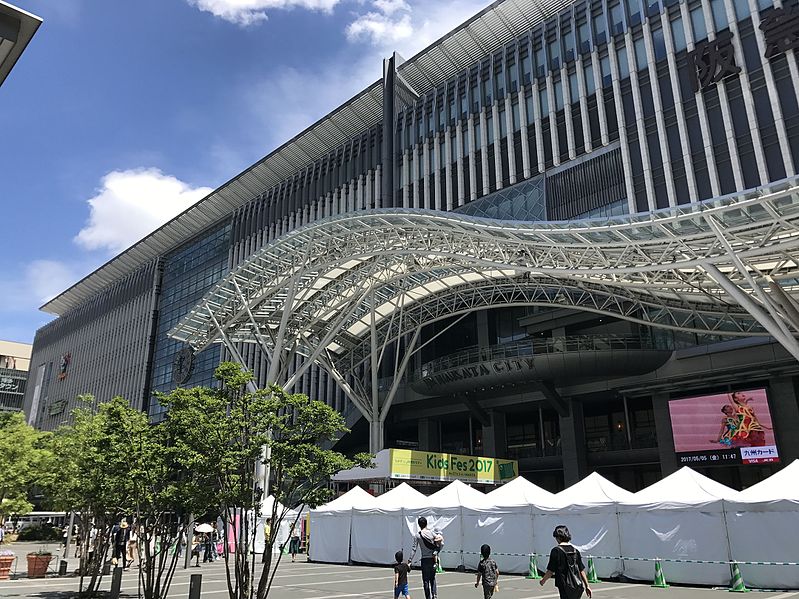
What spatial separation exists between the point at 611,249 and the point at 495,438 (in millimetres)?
24856

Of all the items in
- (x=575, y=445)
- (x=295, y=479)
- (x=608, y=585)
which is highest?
(x=575, y=445)

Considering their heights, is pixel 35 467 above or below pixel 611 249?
below

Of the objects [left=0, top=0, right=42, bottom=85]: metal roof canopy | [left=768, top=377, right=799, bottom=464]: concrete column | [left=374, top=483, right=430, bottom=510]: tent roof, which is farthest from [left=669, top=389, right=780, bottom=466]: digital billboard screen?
[left=0, top=0, right=42, bottom=85]: metal roof canopy

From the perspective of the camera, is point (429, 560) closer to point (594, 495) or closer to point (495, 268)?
point (594, 495)

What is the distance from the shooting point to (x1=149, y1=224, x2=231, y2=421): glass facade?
6806 cm

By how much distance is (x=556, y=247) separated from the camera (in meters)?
26.1

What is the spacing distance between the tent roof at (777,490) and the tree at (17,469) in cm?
3020

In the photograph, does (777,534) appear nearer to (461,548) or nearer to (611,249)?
(461,548)

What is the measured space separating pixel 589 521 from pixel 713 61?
26.7 meters

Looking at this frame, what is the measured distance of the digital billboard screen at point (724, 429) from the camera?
34.2 metres

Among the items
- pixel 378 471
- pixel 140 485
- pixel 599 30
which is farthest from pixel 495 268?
pixel 599 30

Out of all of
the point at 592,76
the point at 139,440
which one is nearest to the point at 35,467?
the point at 139,440

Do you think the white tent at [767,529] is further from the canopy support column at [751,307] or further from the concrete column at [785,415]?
the concrete column at [785,415]

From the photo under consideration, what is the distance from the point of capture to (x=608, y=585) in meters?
17.9
